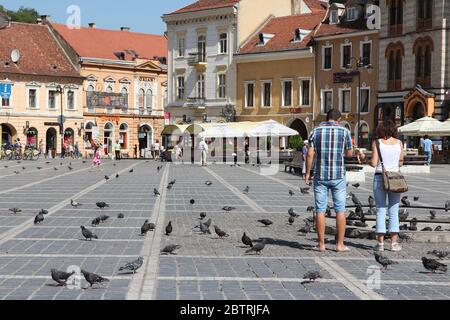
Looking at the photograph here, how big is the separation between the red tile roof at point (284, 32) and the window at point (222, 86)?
9.17ft

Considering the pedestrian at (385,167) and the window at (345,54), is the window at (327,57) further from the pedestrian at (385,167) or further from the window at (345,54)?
the pedestrian at (385,167)

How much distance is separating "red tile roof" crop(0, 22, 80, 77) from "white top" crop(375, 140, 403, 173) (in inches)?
2358

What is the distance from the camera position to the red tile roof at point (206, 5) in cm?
6253

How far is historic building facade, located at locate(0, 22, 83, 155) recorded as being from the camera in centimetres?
6869

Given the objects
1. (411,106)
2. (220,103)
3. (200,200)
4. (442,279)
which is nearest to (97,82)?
(220,103)

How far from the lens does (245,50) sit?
61.8 m

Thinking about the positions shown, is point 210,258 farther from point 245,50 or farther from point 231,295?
point 245,50

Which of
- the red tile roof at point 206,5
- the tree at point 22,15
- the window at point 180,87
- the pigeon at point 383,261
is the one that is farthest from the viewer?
the tree at point 22,15

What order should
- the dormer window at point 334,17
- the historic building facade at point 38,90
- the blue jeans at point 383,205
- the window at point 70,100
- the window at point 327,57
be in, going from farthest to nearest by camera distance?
the window at point 70,100
the historic building facade at point 38,90
the dormer window at point 334,17
the window at point 327,57
the blue jeans at point 383,205

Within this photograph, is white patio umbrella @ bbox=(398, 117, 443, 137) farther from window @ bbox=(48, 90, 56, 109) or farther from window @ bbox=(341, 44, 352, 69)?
window @ bbox=(48, 90, 56, 109)

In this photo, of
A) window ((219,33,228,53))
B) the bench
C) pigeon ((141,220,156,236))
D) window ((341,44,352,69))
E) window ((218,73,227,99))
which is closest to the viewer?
pigeon ((141,220,156,236))

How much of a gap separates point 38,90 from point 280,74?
73.6 ft

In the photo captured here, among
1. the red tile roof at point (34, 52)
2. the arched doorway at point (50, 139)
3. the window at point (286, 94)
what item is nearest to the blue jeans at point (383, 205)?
the window at point (286, 94)

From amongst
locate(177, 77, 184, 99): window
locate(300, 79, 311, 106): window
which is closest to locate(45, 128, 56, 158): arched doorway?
locate(177, 77, 184, 99): window
